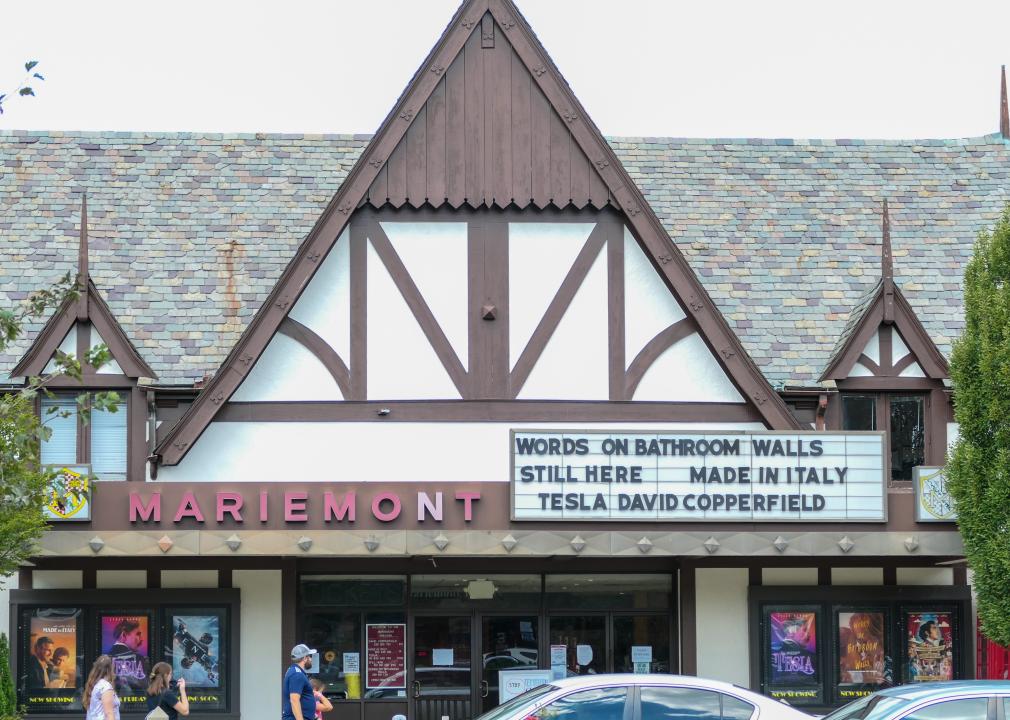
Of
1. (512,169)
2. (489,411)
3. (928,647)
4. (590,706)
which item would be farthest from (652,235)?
(590,706)

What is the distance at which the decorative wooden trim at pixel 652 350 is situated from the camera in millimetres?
19391

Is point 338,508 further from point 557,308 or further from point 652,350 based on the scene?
point 652,350

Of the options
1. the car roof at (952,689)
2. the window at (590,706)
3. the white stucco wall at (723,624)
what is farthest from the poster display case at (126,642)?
the car roof at (952,689)

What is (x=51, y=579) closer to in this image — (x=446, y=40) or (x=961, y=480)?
(x=446, y=40)

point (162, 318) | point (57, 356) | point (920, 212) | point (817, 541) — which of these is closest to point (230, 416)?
point (162, 318)

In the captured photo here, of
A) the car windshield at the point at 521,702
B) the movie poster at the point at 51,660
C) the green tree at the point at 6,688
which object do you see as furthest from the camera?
the movie poster at the point at 51,660

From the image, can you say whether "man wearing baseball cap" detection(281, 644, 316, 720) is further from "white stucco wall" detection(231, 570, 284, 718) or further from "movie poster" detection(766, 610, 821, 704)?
"movie poster" detection(766, 610, 821, 704)

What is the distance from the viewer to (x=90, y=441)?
19.2 m

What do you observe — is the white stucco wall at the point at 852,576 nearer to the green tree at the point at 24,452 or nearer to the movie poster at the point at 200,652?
the movie poster at the point at 200,652

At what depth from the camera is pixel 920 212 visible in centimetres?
2369

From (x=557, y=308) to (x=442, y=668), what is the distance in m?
5.02

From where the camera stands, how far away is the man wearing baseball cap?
15.7 metres

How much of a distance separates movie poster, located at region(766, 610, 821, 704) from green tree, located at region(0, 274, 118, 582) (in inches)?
368

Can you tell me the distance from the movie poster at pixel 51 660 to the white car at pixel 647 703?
8.23 metres
